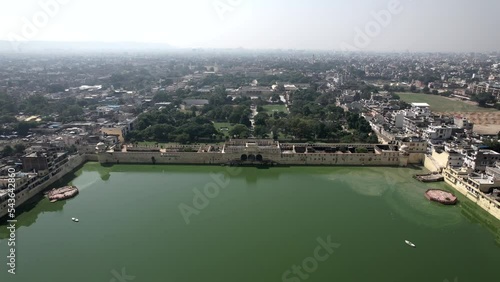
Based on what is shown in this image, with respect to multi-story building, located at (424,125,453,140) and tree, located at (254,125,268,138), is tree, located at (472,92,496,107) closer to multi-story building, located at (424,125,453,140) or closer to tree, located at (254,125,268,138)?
multi-story building, located at (424,125,453,140)

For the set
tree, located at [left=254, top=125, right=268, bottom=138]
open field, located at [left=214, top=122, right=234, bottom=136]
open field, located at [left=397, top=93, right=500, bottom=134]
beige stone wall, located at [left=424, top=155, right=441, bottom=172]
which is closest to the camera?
beige stone wall, located at [left=424, top=155, right=441, bottom=172]

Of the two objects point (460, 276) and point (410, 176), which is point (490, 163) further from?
point (460, 276)

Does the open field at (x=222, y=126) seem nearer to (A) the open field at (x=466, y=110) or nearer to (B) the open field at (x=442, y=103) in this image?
(A) the open field at (x=466, y=110)

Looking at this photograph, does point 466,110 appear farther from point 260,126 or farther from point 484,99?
point 260,126

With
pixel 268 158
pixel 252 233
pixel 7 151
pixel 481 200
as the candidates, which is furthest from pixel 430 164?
pixel 7 151

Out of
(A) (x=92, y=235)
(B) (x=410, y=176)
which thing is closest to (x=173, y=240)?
(A) (x=92, y=235)

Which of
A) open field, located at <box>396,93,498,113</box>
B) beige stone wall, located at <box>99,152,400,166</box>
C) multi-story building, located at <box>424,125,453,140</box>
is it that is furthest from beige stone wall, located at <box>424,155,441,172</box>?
open field, located at <box>396,93,498,113</box>

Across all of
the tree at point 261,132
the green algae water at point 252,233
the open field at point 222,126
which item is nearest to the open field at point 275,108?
the open field at point 222,126
